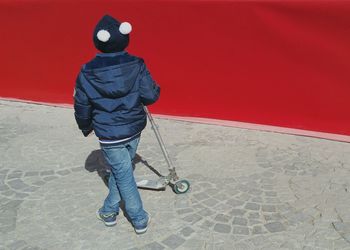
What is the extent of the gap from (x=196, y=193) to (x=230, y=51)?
7.14 feet

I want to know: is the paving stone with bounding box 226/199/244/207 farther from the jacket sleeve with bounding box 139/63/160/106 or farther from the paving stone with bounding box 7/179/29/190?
the paving stone with bounding box 7/179/29/190

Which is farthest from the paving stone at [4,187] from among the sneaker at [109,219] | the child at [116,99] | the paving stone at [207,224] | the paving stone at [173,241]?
the paving stone at [207,224]

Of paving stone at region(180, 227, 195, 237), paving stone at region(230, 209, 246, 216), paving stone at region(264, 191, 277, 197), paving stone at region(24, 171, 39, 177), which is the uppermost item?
paving stone at region(264, 191, 277, 197)

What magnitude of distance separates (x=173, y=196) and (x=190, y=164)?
29.7 inches

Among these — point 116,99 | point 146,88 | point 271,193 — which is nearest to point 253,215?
point 271,193

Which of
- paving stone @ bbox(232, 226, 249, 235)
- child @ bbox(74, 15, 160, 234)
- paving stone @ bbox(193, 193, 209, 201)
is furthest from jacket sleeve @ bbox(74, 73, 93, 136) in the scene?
paving stone @ bbox(232, 226, 249, 235)

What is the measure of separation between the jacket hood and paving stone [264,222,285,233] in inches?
62.3

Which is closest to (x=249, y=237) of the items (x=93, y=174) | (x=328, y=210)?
(x=328, y=210)

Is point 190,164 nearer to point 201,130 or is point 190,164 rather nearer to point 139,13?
point 201,130

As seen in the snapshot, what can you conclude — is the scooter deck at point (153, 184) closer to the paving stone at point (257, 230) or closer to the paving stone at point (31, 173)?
the paving stone at point (257, 230)

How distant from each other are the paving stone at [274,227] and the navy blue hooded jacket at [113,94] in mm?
1320

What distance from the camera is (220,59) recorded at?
20.3ft

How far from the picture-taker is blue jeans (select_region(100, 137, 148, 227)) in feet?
12.6

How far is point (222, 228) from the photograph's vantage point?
4.04 metres
